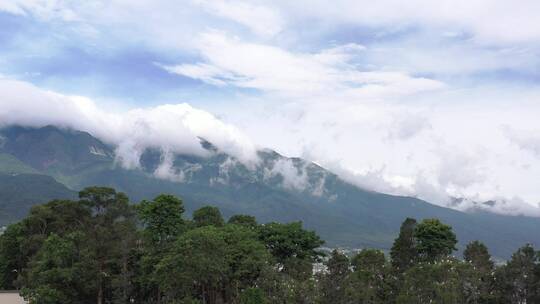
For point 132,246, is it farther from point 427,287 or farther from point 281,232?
point 427,287

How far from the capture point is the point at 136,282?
4644 centimetres

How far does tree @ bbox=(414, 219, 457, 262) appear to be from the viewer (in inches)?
1855

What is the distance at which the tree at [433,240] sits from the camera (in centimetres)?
4711

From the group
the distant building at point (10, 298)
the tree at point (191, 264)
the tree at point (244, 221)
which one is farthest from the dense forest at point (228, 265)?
the distant building at point (10, 298)

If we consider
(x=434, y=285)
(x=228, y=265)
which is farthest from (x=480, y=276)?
(x=228, y=265)

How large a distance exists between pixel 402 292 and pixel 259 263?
459 inches

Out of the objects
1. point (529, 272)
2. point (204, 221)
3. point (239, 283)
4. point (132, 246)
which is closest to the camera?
point (529, 272)

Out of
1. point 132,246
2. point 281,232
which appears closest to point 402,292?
point 281,232

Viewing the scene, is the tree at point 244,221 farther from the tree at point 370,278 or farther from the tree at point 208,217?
the tree at point 370,278

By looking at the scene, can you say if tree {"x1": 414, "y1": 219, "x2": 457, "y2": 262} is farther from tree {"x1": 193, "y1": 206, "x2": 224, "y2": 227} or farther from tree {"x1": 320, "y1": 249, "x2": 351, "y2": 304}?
tree {"x1": 193, "y1": 206, "x2": 224, "y2": 227}

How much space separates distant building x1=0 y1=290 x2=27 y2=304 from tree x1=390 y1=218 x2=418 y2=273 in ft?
125

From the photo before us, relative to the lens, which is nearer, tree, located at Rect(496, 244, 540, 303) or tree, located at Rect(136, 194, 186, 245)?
tree, located at Rect(496, 244, 540, 303)

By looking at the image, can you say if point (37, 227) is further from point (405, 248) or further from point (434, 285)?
point (434, 285)

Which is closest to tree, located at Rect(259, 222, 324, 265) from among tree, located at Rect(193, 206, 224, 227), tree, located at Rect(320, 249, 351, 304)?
tree, located at Rect(193, 206, 224, 227)
